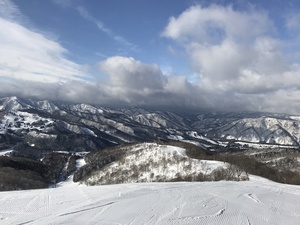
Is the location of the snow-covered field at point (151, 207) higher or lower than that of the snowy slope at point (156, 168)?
lower

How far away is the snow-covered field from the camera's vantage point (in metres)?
16.7

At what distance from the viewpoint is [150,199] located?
22.0 metres

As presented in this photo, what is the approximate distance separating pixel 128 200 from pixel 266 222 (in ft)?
30.2

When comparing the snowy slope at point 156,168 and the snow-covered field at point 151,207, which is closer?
the snow-covered field at point 151,207

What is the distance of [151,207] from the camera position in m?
19.5

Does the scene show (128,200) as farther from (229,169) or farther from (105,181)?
(105,181)

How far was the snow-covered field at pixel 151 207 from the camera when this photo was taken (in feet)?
54.9

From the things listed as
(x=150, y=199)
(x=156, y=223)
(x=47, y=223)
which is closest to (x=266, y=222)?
(x=156, y=223)

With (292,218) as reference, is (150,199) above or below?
above

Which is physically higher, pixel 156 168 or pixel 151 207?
pixel 156 168

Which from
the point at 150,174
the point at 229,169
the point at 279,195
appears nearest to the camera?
the point at 279,195

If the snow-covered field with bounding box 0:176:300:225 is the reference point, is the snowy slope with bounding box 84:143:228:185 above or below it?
above

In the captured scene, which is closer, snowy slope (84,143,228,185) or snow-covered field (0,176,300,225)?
snow-covered field (0,176,300,225)

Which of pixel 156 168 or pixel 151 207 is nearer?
pixel 151 207
